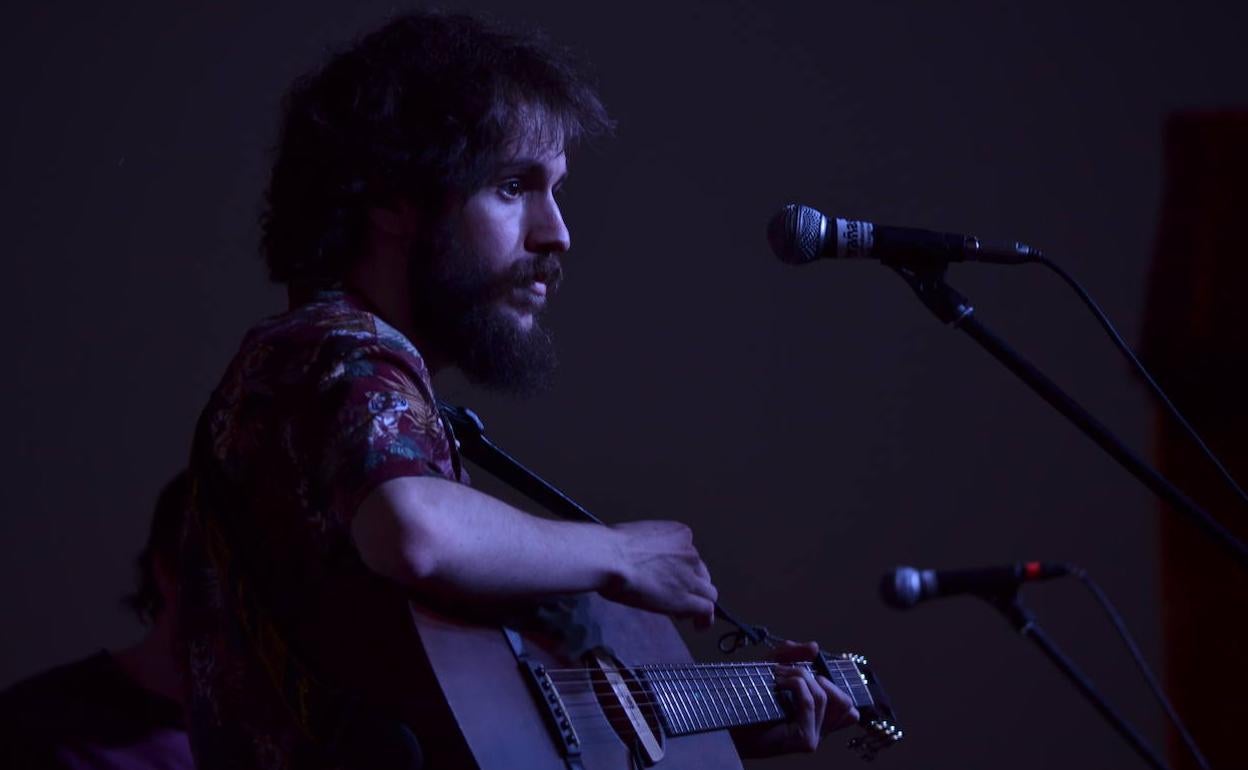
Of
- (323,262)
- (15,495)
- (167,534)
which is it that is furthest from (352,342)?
(15,495)

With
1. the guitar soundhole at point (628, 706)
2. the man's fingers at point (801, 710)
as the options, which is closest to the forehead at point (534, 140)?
the guitar soundhole at point (628, 706)

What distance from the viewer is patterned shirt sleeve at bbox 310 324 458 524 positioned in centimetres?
136

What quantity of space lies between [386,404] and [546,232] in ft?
1.78

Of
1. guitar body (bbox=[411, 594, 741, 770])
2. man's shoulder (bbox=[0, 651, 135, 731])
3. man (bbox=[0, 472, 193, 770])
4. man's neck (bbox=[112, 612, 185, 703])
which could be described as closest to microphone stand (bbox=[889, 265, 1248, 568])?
guitar body (bbox=[411, 594, 741, 770])

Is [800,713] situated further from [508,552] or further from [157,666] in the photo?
[157,666]

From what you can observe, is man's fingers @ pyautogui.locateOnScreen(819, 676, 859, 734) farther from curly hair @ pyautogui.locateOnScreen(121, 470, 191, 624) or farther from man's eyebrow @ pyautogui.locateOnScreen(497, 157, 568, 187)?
curly hair @ pyautogui.locateOnScreen(121, 470, 191, 624)

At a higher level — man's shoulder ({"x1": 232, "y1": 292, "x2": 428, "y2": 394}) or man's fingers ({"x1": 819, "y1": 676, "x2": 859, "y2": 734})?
man's shoulder ({"x1": 232, "y1": 292, "x2": 428, "y2": 394})

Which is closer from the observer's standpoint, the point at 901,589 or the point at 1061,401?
the point at 1061,401

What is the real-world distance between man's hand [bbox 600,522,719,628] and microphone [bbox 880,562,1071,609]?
0.96 ft

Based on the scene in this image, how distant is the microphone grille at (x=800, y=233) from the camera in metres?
1.64

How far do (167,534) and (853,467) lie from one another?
191cm

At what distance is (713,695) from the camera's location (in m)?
1.90

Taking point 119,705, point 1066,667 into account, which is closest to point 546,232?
point 1066,667

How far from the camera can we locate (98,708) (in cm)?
221
